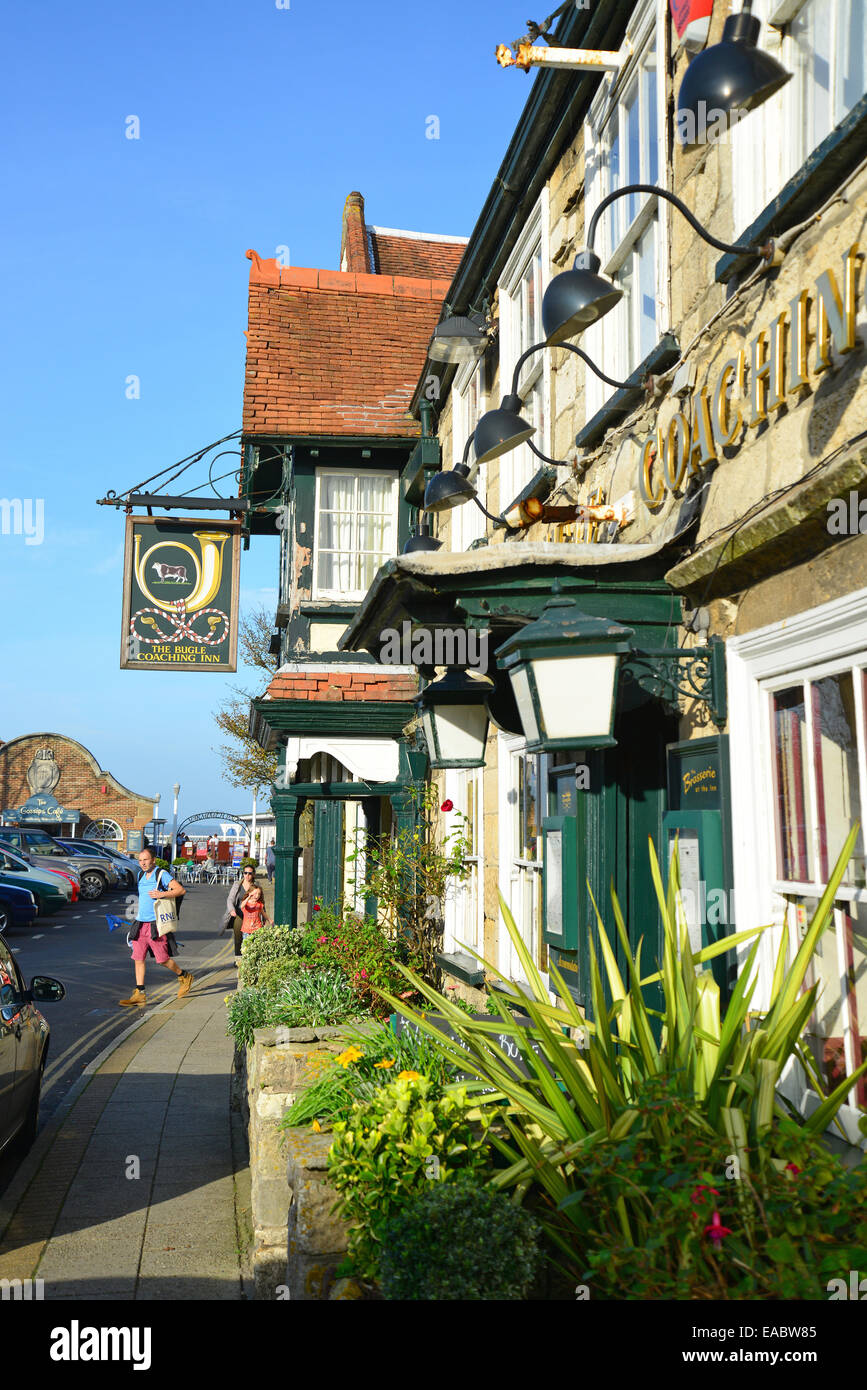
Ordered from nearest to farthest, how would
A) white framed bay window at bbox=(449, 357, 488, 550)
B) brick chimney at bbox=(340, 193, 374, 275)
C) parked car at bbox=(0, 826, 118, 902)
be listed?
white framed bay window at bbox=(449, 357, 488, 550) → brick chimney at bbox=(340, 193, 374, 275) → parked car at bbox=(0, 826, 118, 902)

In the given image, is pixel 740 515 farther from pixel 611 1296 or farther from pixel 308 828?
pixel 308 828

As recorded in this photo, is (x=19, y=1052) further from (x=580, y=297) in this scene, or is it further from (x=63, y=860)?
(x=63, y=860)

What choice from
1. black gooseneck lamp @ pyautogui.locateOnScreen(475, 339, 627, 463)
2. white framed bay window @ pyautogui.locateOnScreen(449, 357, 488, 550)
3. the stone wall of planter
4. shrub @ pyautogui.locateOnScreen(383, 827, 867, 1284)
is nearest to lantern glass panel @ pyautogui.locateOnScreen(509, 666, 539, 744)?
shrub @ pyautogui.locateOnScreen(383, 827, 867, 1284)

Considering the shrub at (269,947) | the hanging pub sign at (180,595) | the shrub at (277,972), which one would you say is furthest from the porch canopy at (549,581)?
the hanging pub sign at (180,595)

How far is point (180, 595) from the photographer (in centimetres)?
1097

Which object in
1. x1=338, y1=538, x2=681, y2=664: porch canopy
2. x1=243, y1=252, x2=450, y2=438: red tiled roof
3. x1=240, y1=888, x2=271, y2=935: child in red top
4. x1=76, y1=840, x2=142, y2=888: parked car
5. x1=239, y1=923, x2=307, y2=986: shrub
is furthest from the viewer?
x1=76, y1=840, x2=142, y2=888: parked car

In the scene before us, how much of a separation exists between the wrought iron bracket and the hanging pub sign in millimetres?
7285

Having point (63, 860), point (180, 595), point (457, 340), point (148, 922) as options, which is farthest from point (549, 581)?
point (63, 860)

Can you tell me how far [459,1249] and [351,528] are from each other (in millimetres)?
8895

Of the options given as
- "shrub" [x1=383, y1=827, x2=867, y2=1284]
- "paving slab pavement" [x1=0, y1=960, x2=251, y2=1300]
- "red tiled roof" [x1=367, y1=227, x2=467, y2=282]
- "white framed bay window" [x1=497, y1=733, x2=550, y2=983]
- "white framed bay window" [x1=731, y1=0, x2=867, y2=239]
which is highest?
"red tiled roof" [x1=367, y1=227, x2=467, y2=282]

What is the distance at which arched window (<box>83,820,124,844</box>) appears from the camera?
1906 inches

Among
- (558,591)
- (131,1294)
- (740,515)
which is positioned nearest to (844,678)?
(740,515)

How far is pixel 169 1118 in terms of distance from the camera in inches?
301

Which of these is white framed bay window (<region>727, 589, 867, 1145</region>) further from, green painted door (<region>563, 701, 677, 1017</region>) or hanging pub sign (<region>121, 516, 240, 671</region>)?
hanging pub sign (<region>121, 516, 240, 671</region>)
